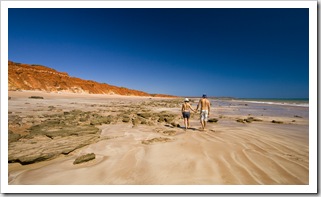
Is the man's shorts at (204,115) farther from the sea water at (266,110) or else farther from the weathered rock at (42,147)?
the sea water at (266,110)

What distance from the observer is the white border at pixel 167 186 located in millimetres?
2650

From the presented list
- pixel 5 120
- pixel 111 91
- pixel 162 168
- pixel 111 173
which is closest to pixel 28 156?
pixel 5 120

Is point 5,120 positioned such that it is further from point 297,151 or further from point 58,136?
point 297,151

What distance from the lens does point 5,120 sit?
11.3 ft

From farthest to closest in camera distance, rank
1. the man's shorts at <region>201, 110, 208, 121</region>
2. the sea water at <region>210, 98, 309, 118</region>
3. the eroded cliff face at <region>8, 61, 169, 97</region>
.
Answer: the eroded cliff face at <region>8, 61, 169, 97</region>, the sea water at <region>210, 98, 309, 118</region>, the man's shorts at <region>201, 110, 208, 121</region>

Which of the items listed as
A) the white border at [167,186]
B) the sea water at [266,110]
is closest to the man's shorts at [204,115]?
the white border at [167,186]

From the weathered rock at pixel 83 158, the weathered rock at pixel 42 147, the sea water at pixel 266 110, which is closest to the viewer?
the weathered rock at pixel 83 158

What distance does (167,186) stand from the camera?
8.81 ft

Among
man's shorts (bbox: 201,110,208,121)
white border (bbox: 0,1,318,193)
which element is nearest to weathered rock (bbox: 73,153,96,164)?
white border (bbox: 0,1,318,193)

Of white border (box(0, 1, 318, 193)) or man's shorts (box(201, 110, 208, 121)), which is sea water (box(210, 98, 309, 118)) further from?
white border (box(0, 1, 318, 193))

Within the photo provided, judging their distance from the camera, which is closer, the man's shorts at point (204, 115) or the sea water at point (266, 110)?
the man's shorts at point (204, 115)

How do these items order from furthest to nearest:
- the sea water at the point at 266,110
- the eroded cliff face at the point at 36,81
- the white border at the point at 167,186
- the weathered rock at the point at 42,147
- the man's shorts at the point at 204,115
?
the eroded cliff face at the point at 36,81
the sea water at the point at 266,110
the man's shorts at the point at 204,115
the weathered rock at the point at 42,147
the white border at the point at 167,186

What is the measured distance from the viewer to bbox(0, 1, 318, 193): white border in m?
2.65

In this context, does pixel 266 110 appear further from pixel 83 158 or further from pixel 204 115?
pixel 83 158
